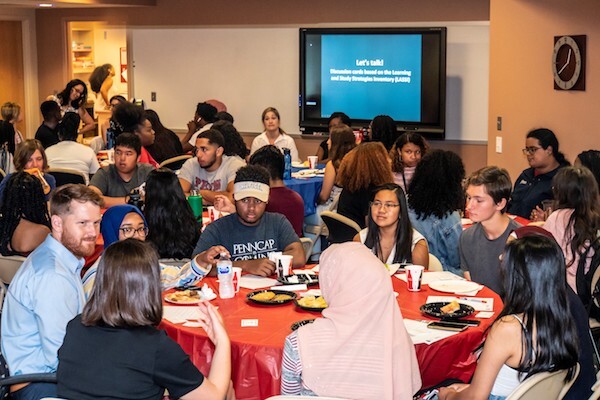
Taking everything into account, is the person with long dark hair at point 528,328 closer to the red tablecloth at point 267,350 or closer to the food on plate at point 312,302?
the red tablecloth at point 267,350

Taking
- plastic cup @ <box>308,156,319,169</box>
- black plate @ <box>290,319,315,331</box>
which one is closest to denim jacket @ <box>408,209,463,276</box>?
black plate @ <box>290,319,315,331</box>

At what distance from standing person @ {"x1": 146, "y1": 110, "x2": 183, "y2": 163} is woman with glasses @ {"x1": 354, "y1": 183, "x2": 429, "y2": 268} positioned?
4859 mm

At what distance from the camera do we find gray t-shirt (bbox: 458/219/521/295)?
5.14m

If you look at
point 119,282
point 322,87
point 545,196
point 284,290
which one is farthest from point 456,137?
point 119,282

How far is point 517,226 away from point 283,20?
770cm

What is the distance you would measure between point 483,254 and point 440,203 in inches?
36.7

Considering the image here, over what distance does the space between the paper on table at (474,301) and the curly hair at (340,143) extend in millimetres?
4065

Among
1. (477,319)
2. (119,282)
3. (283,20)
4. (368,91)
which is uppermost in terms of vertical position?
(283,20)

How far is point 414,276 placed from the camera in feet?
15.4

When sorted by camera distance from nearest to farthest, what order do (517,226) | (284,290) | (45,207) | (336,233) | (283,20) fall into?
(284,290) < (517,226) < (45,207) < (336,233) < (283,20)

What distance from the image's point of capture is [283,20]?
40.5 ft

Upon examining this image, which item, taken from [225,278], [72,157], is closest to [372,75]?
[72,157]

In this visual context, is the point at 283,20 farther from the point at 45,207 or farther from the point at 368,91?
the point at 45,207

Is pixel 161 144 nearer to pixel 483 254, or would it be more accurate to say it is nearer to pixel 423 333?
pixel 483 254
